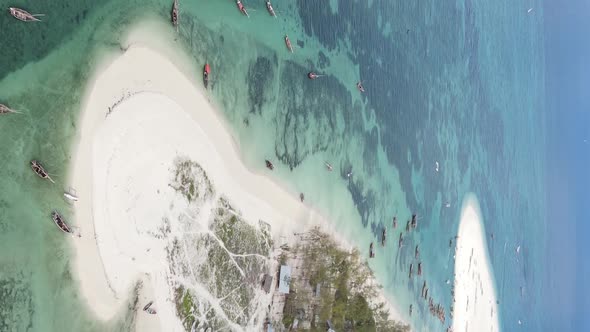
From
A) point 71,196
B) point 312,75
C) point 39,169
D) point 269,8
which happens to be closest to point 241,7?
point 269,8

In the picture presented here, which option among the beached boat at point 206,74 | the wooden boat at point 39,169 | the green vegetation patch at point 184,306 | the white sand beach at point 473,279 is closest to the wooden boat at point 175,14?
the beached boat at point 206,74

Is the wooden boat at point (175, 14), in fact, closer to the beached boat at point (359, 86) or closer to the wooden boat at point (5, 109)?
the wooden boat at point (5, 109)

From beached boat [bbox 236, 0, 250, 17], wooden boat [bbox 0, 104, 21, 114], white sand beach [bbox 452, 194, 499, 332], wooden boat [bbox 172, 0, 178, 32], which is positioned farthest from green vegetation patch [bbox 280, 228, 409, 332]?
wooden boat [bbox 0, 104, 21, 114]

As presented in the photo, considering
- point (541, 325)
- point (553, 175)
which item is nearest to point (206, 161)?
point (541, 325)

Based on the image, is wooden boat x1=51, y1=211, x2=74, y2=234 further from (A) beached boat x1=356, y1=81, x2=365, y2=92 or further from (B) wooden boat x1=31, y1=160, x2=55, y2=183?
(A) beached boat x1=356, y1=81, x2=365, y2=92

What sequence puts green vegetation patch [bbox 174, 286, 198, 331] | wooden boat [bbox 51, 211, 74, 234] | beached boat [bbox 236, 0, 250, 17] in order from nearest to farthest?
wooden boat [bbox 51, 211, 74, 234], green vegetation patch [bbox 174, 286, 198, 331], beached boat [bbox 236, 0, 250, 17]
